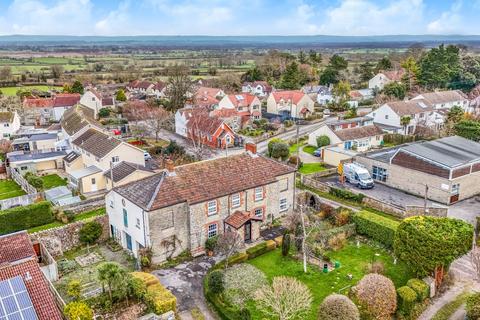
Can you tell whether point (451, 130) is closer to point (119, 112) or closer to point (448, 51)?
point (448, 51)

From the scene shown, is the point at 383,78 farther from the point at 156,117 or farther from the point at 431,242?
the point at 431,242

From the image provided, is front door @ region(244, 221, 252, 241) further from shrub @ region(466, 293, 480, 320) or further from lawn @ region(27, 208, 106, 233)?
shrub @ region(466, 293, 480, 320)

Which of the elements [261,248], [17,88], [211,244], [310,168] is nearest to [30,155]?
[211,244]

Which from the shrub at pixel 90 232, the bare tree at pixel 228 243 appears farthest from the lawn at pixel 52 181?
the bare tree at pixel 228 243

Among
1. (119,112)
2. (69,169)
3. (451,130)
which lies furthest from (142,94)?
(451,130)

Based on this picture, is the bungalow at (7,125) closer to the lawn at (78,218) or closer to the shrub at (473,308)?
the lawn at (78,218)

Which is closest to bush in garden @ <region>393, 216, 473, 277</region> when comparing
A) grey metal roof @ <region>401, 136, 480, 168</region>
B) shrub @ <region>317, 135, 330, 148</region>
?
grey metal roof @ <region>401, 136, 480, 168</region>

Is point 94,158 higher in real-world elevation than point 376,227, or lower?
higher

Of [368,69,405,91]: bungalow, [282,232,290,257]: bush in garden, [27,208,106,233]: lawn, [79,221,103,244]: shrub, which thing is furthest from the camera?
[368,69,405,91]: bungalow
